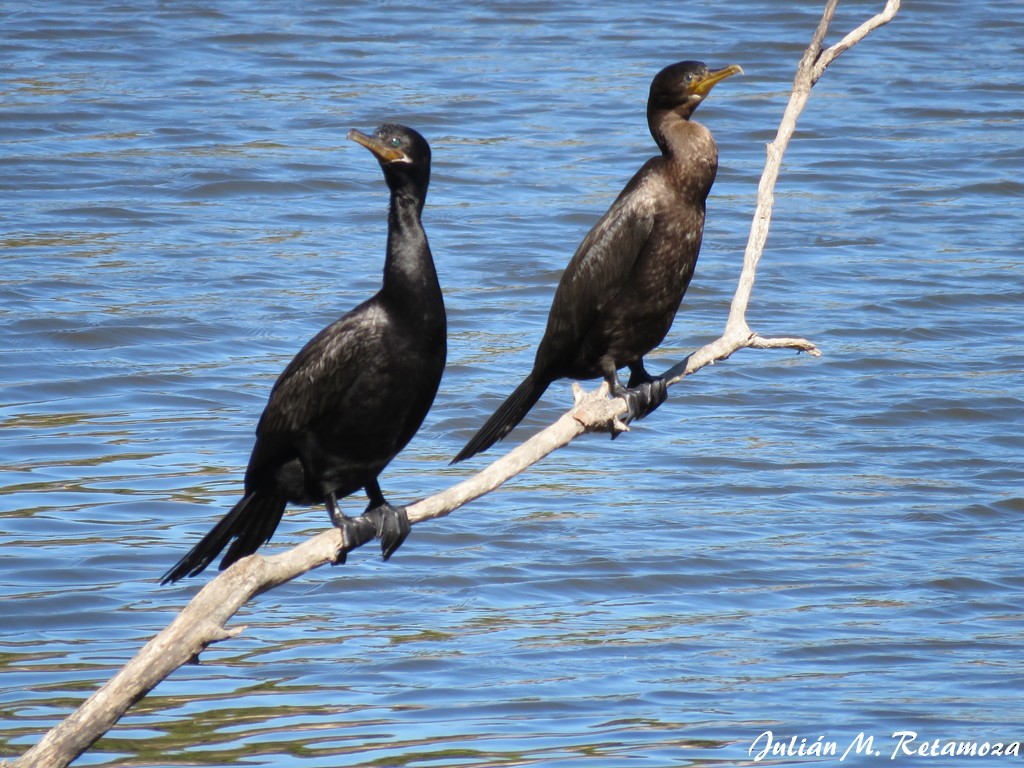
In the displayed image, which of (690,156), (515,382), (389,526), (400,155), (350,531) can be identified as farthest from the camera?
(515,382)

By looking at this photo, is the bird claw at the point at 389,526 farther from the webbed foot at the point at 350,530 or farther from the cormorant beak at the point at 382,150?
the cormorant beak at the point at 382,150

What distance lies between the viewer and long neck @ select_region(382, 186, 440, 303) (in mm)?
4938

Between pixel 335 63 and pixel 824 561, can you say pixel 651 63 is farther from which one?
pixel 824 561

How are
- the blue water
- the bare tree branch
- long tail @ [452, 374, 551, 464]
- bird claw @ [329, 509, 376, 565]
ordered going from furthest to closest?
the blue water → long tail @ [452, 374, 551, 464] → bird claw @ [329, 509, 376, 565] → the bare tree branch

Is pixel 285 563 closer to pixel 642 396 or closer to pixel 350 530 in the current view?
pixel 350 530

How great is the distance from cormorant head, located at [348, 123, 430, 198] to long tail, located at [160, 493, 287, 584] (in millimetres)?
1000

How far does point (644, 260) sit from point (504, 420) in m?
0.70

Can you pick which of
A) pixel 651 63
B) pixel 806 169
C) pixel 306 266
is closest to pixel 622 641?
pixel 306 266

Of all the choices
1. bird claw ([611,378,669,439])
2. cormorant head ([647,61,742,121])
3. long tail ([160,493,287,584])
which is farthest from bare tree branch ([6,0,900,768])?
cormorant head ([647,61,742,121])

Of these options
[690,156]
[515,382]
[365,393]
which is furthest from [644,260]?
[515,382]

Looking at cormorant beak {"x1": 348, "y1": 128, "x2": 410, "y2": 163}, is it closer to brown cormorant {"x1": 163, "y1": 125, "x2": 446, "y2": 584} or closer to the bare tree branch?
brown cormorant {"x1": 163, "y1": 125, "x2": 446, "y2": 584}

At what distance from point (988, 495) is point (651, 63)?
863 cm

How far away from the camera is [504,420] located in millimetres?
5961

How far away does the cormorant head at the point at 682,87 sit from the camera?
5961 millimetres
